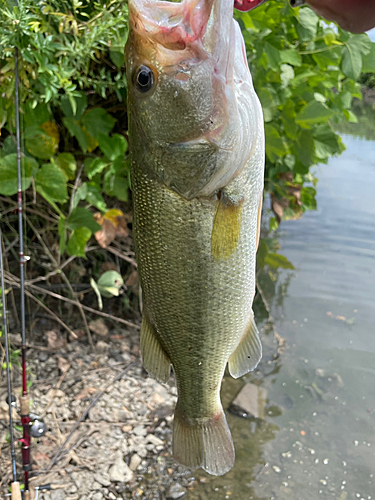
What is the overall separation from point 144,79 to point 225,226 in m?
0.44

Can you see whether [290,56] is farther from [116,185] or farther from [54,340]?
[54,340]

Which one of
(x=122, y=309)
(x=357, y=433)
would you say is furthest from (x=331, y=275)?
(x=122, y=309)

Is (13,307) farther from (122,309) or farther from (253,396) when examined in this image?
(253,396)

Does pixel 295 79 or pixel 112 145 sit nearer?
pixel 112 145

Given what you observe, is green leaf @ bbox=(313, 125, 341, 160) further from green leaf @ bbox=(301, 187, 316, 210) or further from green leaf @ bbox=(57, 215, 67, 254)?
green leaf @ bbox=(57, 215, 67, 254)

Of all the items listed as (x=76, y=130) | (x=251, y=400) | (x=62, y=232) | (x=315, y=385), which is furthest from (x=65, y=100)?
(x=315, y=385)

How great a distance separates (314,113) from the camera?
2.88 m

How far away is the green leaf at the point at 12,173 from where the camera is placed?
256cm

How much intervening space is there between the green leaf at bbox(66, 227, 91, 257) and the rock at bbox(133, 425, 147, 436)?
1.36 meters

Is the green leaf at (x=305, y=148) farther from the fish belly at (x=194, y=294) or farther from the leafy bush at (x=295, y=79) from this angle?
the fish belly at (x=194, y=294)

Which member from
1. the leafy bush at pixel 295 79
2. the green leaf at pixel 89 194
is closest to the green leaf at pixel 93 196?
the green leaf at pixel 89 194

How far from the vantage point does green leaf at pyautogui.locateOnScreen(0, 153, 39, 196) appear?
2561 millimetres

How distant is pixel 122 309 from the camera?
3.96 meters

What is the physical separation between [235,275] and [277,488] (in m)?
2.42
